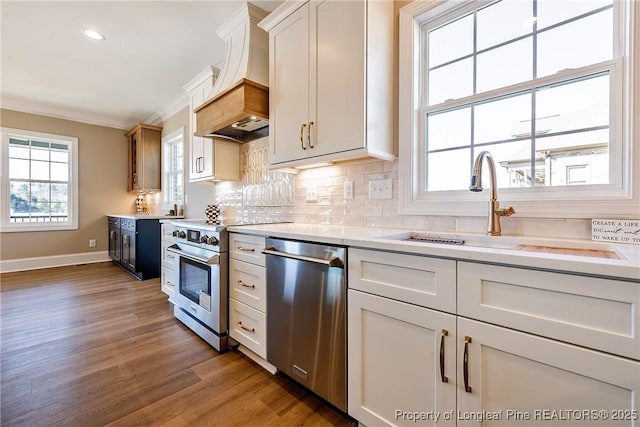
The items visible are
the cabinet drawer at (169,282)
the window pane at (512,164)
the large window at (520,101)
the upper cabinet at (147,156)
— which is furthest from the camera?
the upper cabinet at (147,156)

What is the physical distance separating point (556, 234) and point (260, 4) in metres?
2.63

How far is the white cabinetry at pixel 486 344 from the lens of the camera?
2.30ft

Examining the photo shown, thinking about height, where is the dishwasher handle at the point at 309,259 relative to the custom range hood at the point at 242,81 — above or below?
below

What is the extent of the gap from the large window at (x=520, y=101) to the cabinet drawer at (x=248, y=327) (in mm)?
1205

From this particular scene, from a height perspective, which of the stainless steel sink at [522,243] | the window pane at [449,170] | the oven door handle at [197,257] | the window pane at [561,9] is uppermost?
the window pane at [561,9]

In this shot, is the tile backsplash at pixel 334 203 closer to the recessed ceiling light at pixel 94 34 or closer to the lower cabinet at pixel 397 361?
the lower cabinet at pixel 397 361

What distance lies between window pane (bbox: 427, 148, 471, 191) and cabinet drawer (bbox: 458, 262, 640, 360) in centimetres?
87

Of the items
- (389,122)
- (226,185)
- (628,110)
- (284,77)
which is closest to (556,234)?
(628,110)

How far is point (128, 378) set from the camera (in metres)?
1.66

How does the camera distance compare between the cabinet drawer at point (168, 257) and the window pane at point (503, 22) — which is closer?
Result: the window pane at point (503, 22)

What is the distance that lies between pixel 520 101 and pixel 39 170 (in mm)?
6665

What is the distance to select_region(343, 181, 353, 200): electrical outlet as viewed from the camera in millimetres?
1980

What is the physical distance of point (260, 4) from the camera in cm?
224

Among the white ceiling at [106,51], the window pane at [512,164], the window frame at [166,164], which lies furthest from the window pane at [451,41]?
the window frame at [166,164]
